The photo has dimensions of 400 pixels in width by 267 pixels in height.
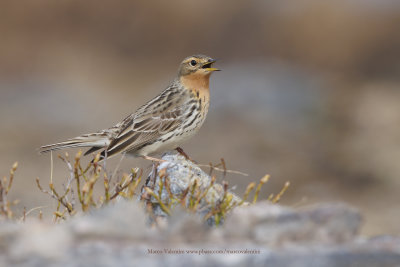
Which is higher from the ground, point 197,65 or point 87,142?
point 197,65

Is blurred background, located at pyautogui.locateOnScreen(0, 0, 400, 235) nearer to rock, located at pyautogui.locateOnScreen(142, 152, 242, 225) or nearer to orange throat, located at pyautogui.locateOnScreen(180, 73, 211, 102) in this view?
orange throat, located at pyautogui.locateOnScreen(180, 73, 211, 102)

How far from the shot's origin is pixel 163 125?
33.7 ft

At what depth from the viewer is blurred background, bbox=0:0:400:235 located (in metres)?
23.2

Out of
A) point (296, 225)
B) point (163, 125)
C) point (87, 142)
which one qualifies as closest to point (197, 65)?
point (163, 125)

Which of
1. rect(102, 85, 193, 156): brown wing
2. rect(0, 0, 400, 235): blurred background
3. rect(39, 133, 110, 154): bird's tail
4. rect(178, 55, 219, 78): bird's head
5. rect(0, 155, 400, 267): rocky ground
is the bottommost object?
Answer: rect(0, 155, 400, 267): rocky ground

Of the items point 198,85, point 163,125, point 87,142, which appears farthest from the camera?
point 198,85

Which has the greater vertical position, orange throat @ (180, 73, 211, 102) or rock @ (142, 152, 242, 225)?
orange throat @ (180, 73, 211, 102)

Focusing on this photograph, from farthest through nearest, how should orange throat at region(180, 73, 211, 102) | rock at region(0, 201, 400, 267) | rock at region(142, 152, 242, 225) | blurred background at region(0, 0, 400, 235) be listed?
blurred background at region(0, 0, 400, 235) < orange throat at region(180, 73, 211, 102) < rock at region(142, 152, 242, 225) < rock at region(0, 201, 400, 267)

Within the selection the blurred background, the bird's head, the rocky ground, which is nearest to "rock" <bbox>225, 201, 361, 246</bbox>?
the rocky ground

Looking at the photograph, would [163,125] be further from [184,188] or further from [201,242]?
[201,242]

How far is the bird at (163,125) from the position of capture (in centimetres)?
1010

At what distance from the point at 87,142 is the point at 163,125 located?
1.12 metres

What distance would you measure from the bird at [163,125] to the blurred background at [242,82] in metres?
9.65

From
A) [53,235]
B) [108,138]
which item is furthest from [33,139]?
[53,235]
